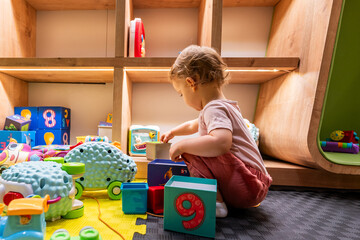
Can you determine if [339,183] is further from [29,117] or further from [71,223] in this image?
[29,117]

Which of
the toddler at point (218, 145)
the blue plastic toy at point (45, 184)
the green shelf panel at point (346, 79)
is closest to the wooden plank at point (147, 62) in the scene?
the toddler at point (218, 145)

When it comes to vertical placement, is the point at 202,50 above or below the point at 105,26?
below

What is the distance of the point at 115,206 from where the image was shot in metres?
0.60

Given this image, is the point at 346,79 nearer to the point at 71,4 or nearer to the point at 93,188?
the point at 93,188

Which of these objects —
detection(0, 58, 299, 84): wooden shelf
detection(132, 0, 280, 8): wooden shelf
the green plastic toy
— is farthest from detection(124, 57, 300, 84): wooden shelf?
the green plastic toy

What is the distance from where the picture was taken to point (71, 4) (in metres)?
1.17

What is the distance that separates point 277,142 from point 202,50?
1.85 feet

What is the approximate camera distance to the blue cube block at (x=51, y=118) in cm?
107

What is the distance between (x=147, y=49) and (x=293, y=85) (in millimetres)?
Answer: 806

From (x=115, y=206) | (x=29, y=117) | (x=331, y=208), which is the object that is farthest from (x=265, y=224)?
(x=29, y=117)

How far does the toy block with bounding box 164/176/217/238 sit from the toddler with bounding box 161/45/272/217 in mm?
112

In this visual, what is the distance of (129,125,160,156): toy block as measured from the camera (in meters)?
1.03

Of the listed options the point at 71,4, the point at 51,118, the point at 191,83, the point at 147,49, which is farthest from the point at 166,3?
the point at 51,118

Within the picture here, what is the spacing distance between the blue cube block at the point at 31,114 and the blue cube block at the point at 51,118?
0.07 feet
